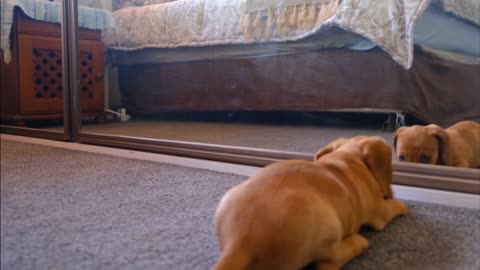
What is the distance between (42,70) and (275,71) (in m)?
0.90

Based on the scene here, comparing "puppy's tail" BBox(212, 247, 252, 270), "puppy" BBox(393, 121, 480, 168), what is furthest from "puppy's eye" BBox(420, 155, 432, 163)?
"puppy's tail" BBox(212, 247, 252, 270)

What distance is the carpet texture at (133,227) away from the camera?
1.67 feet

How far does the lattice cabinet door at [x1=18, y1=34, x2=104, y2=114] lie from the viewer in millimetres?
1220

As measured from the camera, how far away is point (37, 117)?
4.52ft

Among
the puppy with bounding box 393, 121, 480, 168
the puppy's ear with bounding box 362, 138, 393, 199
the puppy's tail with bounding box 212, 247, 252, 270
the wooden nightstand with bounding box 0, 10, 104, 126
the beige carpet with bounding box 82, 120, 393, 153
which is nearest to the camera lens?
the puppy's tail with bounding box 212, 247, 252, 270

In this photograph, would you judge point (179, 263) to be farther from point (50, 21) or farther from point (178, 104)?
point (178, 104)

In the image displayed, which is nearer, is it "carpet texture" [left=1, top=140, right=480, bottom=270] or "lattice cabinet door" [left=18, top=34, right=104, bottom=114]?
"carpet texture" [left=1, top=140, right=480, bottom=270]

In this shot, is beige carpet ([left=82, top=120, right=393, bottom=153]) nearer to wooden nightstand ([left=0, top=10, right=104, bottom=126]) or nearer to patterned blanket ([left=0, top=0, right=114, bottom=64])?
wooden nightstand ([left=0, top=10, right=104, bottom=126])

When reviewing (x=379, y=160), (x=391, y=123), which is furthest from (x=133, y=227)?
(x=391, y=123)

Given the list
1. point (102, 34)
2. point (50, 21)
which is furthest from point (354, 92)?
point (50, 21)

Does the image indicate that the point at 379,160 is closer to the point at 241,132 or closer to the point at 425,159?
the point at 425,159

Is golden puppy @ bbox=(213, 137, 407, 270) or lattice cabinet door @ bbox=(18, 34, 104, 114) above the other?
lattice cabinet door @ bbox=(18, 34, 104, 114)

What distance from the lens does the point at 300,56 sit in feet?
5.89

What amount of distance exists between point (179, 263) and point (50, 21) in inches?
42.0
